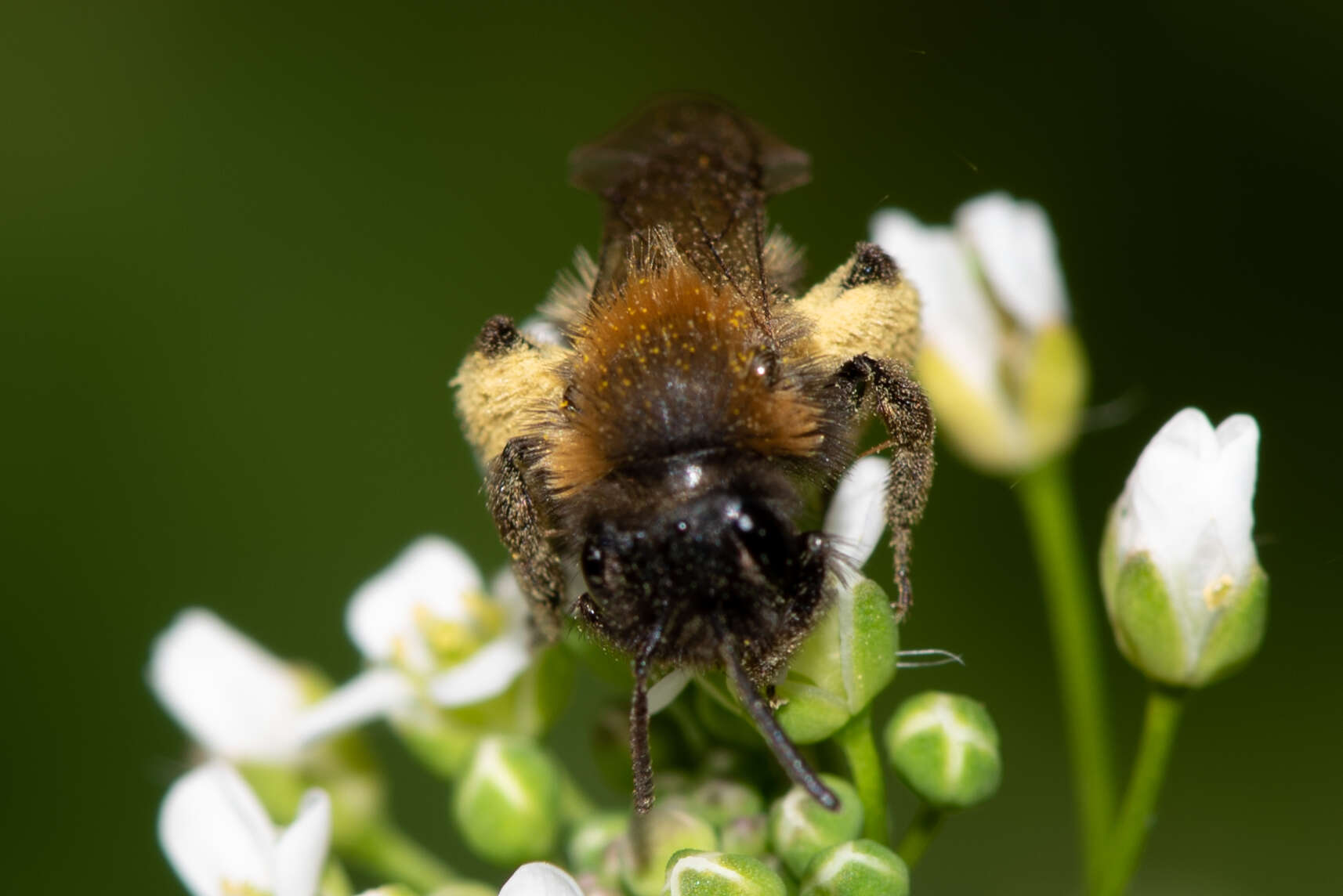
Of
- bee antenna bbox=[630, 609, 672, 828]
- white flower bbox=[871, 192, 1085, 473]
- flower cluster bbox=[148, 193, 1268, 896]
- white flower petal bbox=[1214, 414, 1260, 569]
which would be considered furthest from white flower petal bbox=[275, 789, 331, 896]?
white flower bbox=[871, 192, 1085, 473]

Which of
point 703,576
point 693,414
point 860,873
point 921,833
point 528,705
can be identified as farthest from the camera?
point 528,705

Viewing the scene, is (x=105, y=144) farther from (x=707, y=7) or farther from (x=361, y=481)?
(x=707, y=7)

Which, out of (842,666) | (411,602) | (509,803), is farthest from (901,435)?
(411,602)

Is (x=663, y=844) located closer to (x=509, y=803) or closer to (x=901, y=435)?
(x=509, y=803)

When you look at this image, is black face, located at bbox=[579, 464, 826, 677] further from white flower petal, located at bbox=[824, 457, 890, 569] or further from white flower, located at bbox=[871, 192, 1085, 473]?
white flower, located at bbox=[871, 192, 1085, 473]

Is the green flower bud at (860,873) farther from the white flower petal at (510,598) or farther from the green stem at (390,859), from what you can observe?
the green stem at (390,859)

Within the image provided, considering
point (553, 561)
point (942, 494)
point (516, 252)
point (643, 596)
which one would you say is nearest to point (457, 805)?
point (553, 561)

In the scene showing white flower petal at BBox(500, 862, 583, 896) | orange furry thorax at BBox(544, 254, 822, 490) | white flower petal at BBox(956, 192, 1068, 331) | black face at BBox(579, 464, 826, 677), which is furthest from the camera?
white flower petal at BBox(956, 192, 1068, 331)
